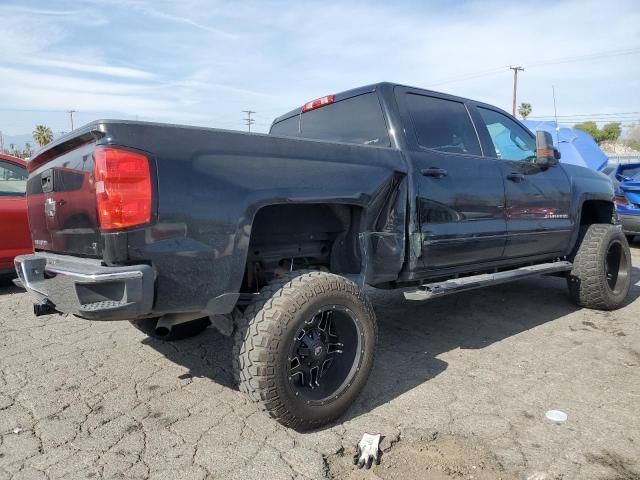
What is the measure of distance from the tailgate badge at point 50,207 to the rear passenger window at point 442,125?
239cm

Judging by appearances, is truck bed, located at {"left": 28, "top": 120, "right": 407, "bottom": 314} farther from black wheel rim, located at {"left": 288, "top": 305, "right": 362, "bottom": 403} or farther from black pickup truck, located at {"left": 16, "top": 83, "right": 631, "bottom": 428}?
black wheel rim, located at {"left": 288, "top": 305, "right": 362, "bottom": 403}

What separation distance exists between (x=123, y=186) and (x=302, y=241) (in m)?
1.22

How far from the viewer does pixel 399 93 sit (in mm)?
3551

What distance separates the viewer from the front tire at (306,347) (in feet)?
7.85

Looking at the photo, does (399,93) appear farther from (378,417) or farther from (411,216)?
(378,417)

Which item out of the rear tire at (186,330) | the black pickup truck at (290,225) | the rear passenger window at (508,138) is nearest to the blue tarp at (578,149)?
the rear passenger window at (508,138)

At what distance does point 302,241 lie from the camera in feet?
10.00

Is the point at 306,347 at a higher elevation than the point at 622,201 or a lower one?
lower

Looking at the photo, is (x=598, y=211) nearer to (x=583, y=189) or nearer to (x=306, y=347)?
(x=583, y=189)

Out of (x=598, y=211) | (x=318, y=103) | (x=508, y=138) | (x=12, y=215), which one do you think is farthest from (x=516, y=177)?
(x=12, y=215)

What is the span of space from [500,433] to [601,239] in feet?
10.1

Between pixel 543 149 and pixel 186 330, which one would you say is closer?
pixel 186 330

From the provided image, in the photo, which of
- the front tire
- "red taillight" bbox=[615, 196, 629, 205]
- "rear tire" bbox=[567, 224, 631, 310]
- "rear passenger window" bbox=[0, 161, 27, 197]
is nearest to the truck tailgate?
the front tire

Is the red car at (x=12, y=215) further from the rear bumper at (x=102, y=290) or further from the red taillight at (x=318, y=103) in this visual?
the rear bumper at (x=102, y=290)
